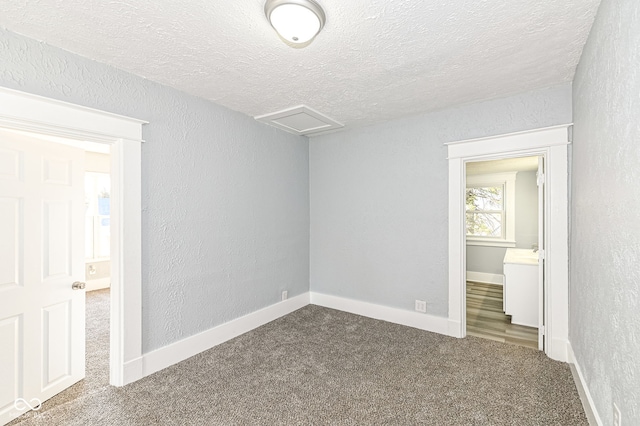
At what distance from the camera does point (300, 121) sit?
3434mm

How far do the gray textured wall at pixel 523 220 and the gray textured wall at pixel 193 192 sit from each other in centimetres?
412

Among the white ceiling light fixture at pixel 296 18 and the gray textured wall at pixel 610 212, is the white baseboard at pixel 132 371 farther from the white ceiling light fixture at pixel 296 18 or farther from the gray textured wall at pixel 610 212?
the gray textured wall at pixel 610 212

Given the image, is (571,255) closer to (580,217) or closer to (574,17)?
(580,217)

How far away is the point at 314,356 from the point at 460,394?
1.20 meters

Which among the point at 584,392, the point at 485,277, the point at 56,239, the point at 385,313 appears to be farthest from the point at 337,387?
the point at 485,277

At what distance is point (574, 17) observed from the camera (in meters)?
1.67

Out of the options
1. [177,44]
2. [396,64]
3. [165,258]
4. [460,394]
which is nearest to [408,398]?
[460,394]

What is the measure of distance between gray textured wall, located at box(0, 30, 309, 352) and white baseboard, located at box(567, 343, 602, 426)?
2860 mm

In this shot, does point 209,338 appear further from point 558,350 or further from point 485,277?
point 485,277

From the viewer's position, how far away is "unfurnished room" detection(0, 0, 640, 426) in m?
1.62

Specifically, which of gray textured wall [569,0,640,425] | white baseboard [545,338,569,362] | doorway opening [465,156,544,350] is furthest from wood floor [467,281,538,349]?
gray textured wall [569,0,640,425]

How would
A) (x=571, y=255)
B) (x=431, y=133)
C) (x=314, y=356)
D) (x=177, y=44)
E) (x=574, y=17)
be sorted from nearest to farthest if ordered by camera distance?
(x=574, y=17) → (x=177, y=44) → (x=571, y=255) → (x=314, y=356) → (x=431, y=133)

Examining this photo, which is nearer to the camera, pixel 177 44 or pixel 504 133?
pixel 177 44

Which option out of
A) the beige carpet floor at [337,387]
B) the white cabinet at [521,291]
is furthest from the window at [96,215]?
the white cabinet at [521,291]
